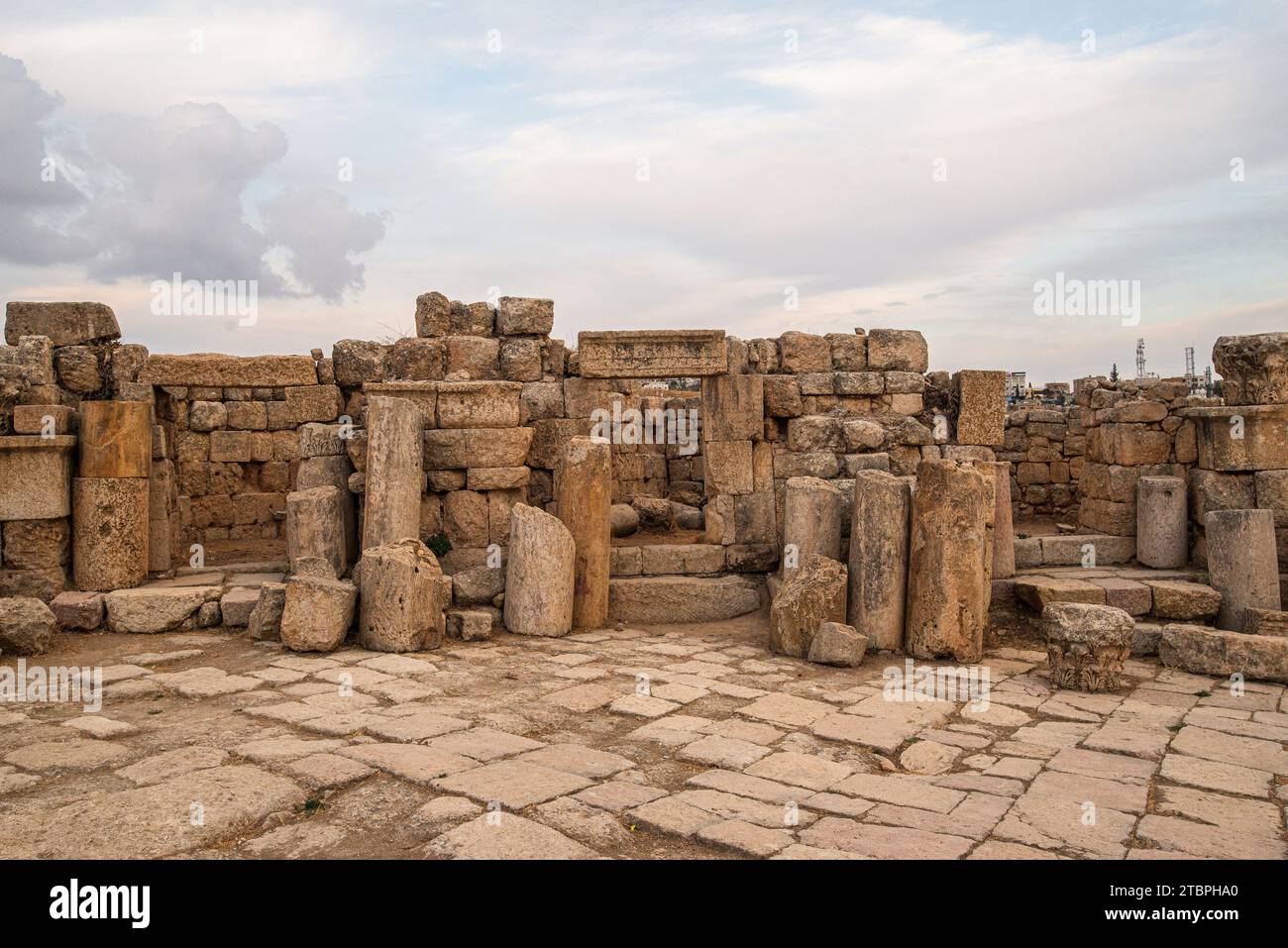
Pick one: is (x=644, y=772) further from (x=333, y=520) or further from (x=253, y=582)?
(x=253, y=582)

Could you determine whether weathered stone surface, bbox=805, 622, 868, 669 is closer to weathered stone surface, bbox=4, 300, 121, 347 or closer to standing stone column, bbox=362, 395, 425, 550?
standing stone column, bbox=362, 395, 425, 550

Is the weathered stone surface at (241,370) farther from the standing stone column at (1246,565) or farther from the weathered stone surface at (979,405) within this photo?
the standing stone column at (1246,565)

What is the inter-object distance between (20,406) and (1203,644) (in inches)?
421

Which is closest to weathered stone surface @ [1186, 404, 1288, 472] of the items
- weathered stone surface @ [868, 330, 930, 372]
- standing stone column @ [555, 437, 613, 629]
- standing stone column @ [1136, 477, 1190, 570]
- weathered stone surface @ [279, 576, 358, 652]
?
standing stone column @ [1136, 477, 1190, 570]

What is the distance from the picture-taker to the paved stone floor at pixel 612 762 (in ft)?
15.1

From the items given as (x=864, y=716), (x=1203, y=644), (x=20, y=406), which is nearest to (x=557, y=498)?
(x=864, y=716)

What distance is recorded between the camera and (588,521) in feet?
31.9

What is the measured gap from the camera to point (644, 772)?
5648 millimetres

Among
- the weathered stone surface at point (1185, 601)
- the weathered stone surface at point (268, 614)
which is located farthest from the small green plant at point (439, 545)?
the weathered stone surface at point (1185, 601)

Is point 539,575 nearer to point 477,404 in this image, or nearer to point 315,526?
point 477,404

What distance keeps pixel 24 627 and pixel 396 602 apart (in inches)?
117

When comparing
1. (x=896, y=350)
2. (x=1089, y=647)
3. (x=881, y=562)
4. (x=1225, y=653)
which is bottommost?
(x=1225, y=653)

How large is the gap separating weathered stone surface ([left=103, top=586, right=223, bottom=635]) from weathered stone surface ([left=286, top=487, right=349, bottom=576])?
3.07 feet

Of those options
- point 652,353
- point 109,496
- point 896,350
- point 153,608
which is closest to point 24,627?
point 153,608
